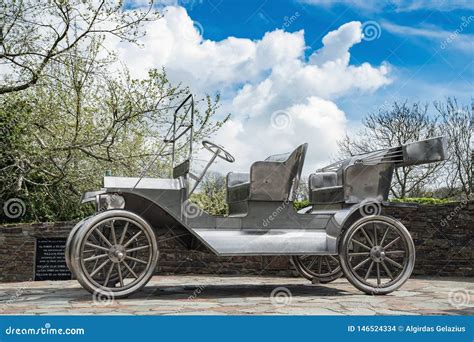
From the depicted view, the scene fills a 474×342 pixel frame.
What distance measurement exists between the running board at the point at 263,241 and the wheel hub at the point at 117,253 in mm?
731

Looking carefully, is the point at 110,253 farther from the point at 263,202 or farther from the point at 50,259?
the point at 50,259

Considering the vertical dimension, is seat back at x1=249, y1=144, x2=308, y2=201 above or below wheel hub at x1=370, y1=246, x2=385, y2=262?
above

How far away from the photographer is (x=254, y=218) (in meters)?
6.10

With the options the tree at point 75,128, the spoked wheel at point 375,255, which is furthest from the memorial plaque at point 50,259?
the spoked wheel at point 375,255

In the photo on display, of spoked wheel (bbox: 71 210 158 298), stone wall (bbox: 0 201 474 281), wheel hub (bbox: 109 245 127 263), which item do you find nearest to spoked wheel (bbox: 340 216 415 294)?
spoked wheel (bbox: 71 210 158 298)

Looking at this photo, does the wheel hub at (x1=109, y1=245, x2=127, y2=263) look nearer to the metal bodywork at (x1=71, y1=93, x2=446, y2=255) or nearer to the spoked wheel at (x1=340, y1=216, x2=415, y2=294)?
the metal bodywork at (x1=71, y1=93, x2=446, y2=255)

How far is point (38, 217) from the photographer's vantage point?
14.5 metres

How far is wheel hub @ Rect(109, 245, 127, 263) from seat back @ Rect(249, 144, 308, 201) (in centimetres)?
142

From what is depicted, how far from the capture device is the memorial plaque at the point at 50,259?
1035 centimetres

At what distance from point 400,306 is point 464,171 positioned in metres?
20.2

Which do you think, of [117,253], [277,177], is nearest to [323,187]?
[277,177]

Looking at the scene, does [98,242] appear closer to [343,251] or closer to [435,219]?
[343,251]

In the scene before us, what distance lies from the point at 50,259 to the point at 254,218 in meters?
5.74

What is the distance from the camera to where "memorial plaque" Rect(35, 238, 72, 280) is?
10352 mm
